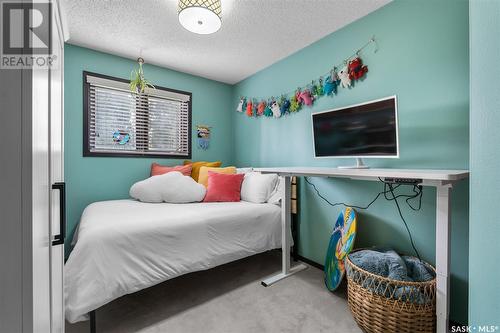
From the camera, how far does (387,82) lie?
73.2 inches

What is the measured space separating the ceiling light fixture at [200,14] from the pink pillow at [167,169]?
1672 millimetres

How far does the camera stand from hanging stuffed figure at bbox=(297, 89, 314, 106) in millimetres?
2424

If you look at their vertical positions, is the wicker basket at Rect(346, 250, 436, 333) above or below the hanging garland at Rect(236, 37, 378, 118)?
Answer: below

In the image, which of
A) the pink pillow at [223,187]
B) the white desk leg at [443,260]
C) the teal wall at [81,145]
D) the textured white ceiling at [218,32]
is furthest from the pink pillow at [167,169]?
the white desk leg at [443,260]

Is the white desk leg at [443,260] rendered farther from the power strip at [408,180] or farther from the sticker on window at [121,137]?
the sticker on window at [121,137]

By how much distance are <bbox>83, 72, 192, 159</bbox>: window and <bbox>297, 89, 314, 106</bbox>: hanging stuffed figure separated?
1648 mm

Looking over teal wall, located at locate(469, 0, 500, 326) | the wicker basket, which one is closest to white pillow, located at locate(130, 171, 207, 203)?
the wicker basket

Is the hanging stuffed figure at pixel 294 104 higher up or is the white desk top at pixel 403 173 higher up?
the hanging stuffed figure at pixel 294 104

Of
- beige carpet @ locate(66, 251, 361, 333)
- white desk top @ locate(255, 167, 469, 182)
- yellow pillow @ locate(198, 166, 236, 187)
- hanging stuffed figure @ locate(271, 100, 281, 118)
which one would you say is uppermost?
hanging stuffed figure @ locate(271, 100, 281, 118)

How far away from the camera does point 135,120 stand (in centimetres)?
289

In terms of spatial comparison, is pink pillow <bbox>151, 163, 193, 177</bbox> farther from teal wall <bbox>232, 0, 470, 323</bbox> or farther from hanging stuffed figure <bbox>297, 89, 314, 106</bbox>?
hanging stuffed figure <bbox>297, 89, 314, 106</bbox>

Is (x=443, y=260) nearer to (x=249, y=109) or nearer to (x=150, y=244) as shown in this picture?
(x=150, y=244)

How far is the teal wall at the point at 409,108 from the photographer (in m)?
1.50

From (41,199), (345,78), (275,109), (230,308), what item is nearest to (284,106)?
(275,109)
